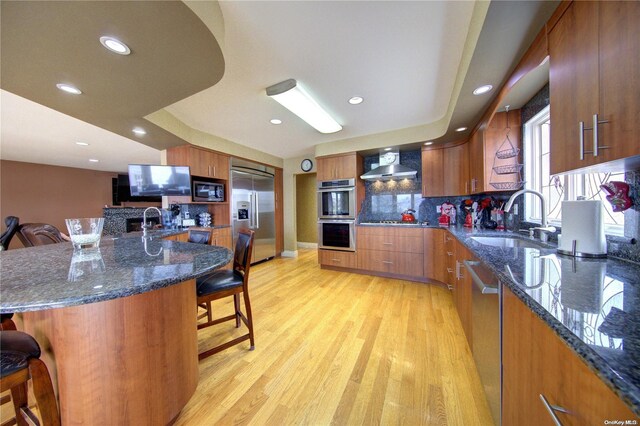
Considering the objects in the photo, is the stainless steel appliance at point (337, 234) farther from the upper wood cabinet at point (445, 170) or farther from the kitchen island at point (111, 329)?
the kitchen island at point (111, 329)

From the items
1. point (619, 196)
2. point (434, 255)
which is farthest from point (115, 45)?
point (434, 255)

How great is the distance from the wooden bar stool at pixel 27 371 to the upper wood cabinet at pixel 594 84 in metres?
2.15

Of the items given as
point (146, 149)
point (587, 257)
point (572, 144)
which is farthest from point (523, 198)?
point (146, 149)

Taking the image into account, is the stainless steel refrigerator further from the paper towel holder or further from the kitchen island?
the paper towel holder

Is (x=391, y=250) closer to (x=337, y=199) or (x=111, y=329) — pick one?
(x=337, y=199)

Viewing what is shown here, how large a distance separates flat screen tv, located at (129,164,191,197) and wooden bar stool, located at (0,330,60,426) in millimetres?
2345

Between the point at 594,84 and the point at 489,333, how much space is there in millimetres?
1191

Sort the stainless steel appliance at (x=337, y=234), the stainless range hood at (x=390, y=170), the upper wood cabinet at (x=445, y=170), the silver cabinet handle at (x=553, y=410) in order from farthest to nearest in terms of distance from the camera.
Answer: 1. the stainless steel appliance at (x=337, y=234)
2. the stainless range hood at (x=390, y=170)
3. the upper wood cabinet at (x=445, y=170)
4. the silver cabinet handle at (x=553, y=410)

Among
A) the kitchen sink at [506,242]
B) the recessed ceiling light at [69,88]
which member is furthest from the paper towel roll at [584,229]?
the recessed ceiling light at [69,88]

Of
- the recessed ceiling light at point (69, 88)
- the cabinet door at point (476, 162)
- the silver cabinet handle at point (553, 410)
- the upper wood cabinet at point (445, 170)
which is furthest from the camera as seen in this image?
the upper wood cabinet at point (445, 170)

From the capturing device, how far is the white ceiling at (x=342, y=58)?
132 cm

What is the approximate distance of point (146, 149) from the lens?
4469mm

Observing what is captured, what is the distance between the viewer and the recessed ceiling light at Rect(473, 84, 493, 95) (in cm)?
174

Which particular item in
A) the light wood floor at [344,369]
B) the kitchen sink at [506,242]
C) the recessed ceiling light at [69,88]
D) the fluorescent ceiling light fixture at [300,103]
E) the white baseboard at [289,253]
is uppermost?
the fluorescent ceiling light fixture at [300,103]
